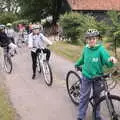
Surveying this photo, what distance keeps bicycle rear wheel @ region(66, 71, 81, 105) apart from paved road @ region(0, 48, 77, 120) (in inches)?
7.5

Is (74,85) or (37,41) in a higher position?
(37,41)

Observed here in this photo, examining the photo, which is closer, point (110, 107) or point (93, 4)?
point (110, 107)

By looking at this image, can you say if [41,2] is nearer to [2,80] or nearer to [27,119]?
[2,80]

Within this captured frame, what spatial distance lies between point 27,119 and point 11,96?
2351mm

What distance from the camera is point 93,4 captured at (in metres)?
43.2

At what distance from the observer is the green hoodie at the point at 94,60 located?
7.38 m

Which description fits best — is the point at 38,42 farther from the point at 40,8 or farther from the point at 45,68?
the point at 40,8

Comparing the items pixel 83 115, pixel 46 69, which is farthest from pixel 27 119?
pixel 46 69

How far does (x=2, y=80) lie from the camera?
13.4 metres

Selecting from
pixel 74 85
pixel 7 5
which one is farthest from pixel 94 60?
pixel 7 5

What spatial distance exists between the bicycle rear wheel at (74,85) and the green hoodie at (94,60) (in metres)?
1.10

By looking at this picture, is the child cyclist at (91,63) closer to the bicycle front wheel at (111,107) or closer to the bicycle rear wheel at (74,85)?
the bicycle front wheel at (111,107)

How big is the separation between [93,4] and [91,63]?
36.3 m

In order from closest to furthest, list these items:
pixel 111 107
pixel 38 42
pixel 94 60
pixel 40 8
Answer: pixel 111 107
pixel 94 60
pixel 38 42
pixel 40 8
